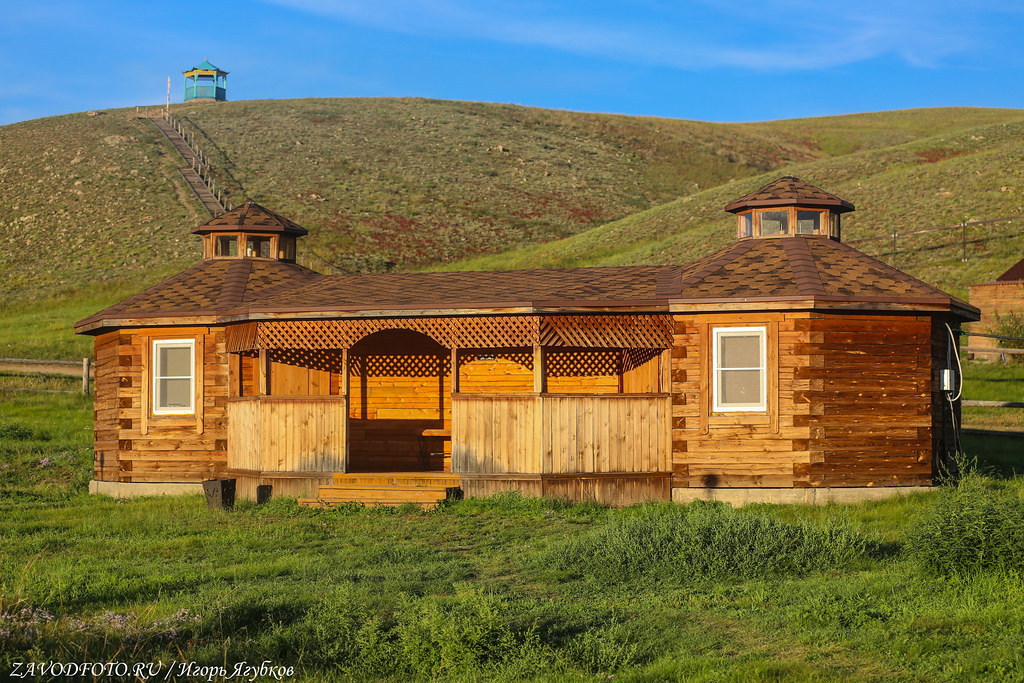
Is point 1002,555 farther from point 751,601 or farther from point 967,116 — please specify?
point 967,116

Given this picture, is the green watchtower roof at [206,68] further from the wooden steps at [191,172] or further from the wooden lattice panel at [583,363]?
the wooden lattice panel at [583,363]

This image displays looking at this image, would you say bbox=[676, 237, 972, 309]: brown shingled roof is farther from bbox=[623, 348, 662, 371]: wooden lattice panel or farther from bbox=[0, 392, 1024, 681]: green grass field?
bbox=[0, 392, 1024, 681]: green grass field

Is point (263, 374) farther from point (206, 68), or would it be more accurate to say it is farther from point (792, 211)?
point (206, 68)

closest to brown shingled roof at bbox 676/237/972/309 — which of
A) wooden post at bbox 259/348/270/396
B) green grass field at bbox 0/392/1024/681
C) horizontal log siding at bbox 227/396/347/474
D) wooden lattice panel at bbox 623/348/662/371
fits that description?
wooden lattice panel at bbox 623/348/662/371

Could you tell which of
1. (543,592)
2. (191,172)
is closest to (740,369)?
(543,592)

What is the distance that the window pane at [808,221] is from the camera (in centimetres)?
1925

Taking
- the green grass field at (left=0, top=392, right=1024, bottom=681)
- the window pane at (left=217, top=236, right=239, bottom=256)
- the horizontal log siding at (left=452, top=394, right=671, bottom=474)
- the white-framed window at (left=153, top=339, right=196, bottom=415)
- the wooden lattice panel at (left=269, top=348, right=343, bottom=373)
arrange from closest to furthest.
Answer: the green grass field at (left=0, top=392, right=1024, bottom=681) < the horizontal log siding at (left=452, top=394, right=671, bottom=474) < the white-framed window at (left=153, top=339, right=196, bottom=415) < the wooden lattice panel at (left=269, top=348, right=343, bottom=373) < the window pane at (left=217, top=236, right=239, bottom=256)

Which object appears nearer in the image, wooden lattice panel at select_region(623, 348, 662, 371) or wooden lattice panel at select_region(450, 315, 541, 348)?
wooden lattice panel at select_region(450, 315, 541, 348)

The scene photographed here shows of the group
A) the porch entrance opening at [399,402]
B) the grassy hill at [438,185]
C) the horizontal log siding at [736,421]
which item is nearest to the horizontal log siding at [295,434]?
the porch entrance opening at [399,402]

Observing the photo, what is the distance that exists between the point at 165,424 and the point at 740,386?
1018cm

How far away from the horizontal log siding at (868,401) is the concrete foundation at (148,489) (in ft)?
34.5

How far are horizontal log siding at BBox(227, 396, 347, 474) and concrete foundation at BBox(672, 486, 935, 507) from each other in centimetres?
593

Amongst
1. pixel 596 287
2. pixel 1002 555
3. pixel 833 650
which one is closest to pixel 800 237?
pixel 596 287

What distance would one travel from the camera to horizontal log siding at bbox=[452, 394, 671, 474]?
17062 millimetres
